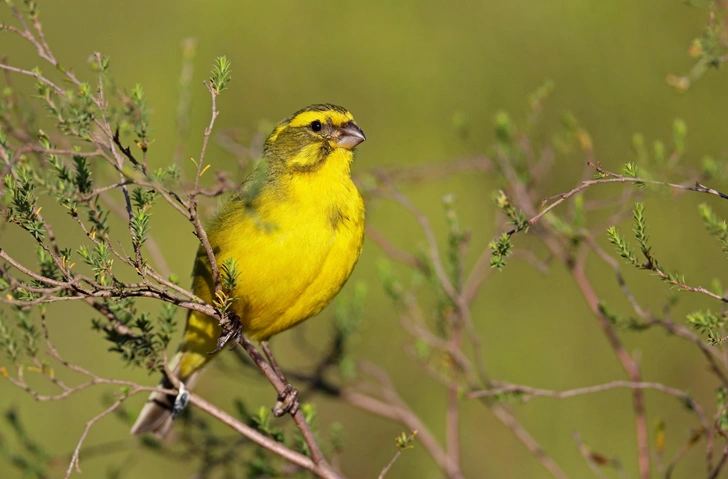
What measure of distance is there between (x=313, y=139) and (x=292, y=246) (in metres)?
0.73

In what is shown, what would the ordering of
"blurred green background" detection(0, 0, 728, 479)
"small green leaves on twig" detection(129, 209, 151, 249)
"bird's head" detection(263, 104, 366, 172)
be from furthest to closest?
"blurred green background" detection(0, 0, 728, 479) < "bird's head" detection(263, 104, 366, 172) < "small green leaves on twig" detection(129, 209, 151, 249)

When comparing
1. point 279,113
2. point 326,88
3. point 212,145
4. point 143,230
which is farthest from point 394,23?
point 143,230

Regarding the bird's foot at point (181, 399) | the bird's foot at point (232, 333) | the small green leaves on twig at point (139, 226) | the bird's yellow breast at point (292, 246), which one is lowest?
the bird's foot at point (181, 399)

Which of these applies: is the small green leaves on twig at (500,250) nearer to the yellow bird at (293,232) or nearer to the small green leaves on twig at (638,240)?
the small green leaves on twig at (638,240)

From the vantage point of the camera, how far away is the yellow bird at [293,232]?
11.4 ft

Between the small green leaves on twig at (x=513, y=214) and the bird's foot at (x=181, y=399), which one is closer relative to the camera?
the small green leaves on twig at (x=513, y=214)

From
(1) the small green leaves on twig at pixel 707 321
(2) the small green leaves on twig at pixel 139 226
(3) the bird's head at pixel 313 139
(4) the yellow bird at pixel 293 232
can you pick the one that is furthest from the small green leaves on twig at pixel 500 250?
(3) the bird's head at pixel 313 139

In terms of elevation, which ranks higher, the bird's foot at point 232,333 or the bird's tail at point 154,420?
the bird's foot at point 232,333

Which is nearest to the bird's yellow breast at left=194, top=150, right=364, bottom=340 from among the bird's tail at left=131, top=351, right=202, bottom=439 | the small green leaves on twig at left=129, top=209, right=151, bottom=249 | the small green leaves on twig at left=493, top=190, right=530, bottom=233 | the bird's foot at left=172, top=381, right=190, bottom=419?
the bird's foot at left=172, top=381, right=190, bottom=419

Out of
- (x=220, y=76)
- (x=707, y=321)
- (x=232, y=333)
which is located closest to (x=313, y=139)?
(x=232, y=333)

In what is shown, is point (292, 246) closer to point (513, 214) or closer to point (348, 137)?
point (348, 137)

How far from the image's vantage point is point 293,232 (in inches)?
137

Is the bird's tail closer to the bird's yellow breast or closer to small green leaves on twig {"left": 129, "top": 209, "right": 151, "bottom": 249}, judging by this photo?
the bird's yellow breast

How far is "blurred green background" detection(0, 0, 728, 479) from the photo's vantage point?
18.0 feet
